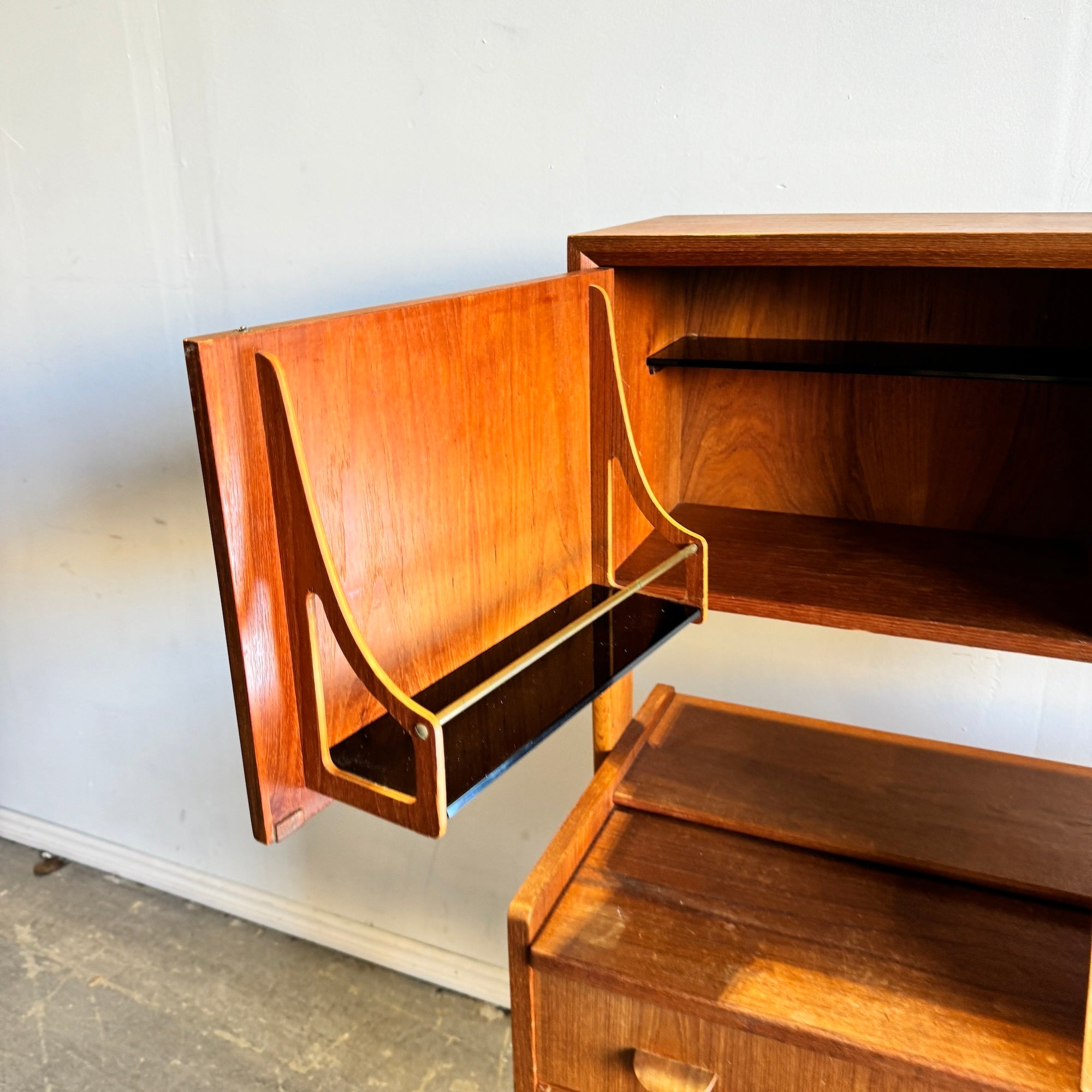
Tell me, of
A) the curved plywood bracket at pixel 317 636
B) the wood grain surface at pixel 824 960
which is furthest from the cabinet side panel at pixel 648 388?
the curved plywood bracket at pixel 317 636

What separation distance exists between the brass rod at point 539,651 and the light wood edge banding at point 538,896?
23cm

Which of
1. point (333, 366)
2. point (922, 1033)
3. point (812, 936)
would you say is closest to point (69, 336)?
point (333, 366)

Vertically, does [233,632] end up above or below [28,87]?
below

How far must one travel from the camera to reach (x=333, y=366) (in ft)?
2.13

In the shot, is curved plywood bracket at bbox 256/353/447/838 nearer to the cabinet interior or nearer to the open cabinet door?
the open cabinet door

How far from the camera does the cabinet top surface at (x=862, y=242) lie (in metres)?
0.85

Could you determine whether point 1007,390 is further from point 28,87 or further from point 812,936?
point 28,87

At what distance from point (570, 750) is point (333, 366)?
1276 mm

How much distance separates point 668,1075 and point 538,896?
197 millimetres

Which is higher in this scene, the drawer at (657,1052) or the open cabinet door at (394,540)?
the open cabinet door at (394,540)

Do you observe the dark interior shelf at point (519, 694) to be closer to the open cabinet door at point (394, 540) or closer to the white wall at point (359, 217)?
the open cabinet door at point (394, 540)

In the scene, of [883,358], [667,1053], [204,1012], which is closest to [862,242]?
[883,358]

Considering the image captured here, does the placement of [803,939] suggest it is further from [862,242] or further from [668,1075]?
[862,242]

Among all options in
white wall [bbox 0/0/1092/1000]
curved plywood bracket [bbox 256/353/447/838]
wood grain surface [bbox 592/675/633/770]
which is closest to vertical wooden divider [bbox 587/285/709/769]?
wood grain surface [bbox 592/675/633/770]
